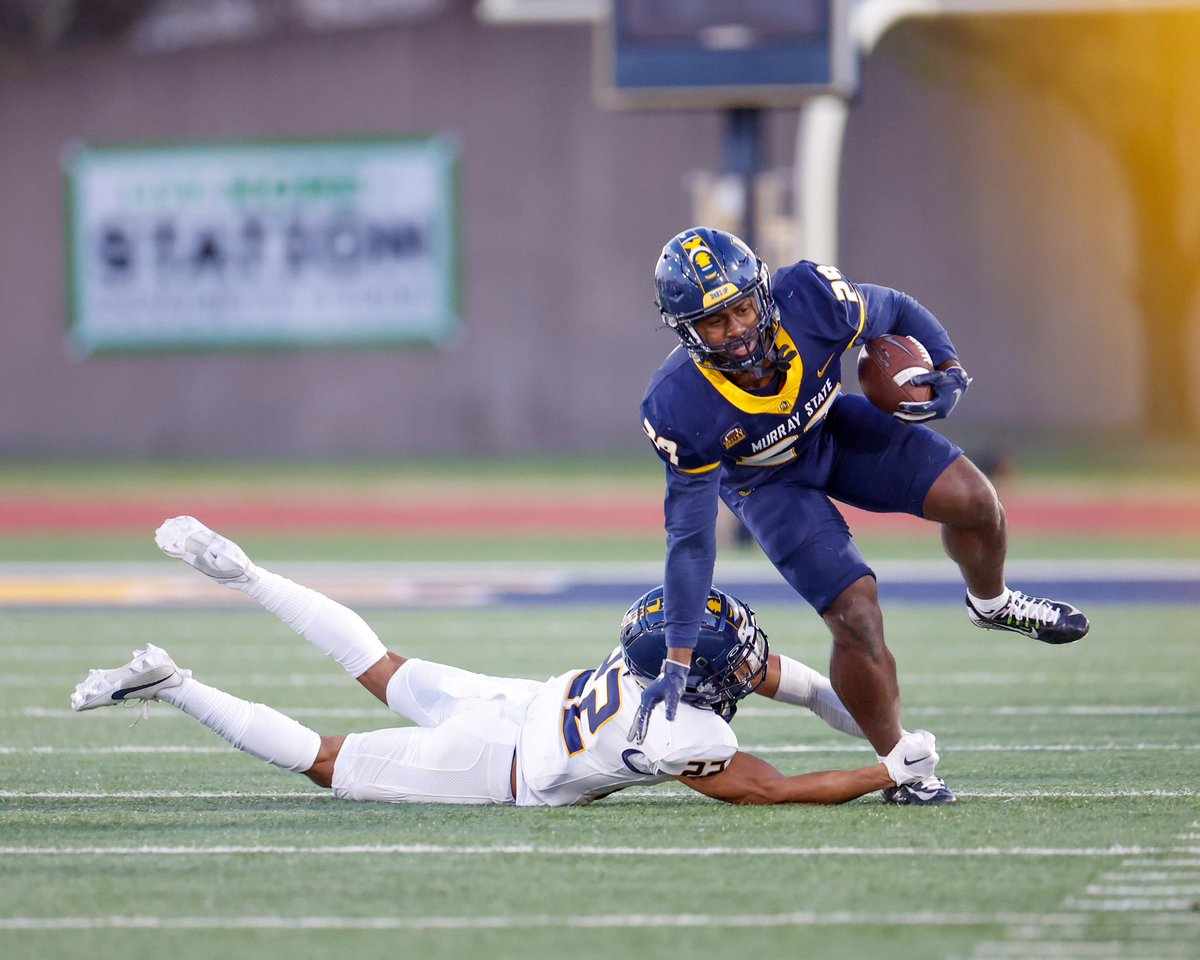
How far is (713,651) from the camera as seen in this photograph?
452 centimetres

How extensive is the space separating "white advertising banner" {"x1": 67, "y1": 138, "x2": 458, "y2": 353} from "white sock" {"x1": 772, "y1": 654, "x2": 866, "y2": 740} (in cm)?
1303

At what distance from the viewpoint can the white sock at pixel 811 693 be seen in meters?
5.06

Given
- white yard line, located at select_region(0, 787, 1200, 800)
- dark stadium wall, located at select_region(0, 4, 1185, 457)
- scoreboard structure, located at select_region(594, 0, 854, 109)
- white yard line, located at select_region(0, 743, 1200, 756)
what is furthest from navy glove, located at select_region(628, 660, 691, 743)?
dark stadium wall, located at select_region(0, 4, 1185, 457)

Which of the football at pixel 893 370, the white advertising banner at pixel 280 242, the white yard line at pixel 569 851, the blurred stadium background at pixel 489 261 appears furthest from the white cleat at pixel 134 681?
the white advertising banner at pixel 280 242

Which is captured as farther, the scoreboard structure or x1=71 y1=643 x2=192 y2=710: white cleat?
the scoreboard structure

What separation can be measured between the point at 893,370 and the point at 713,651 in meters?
0.95

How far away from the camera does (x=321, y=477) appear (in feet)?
54.4

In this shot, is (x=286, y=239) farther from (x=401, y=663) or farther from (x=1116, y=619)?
(x=401, y=663)

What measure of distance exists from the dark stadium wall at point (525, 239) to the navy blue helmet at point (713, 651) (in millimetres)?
12794

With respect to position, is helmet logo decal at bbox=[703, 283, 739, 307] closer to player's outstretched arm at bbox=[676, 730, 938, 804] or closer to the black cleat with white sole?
player's outstretched arm at bbox=[676, 730, 938, 804]

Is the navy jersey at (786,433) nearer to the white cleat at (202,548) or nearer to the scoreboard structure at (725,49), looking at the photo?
the white cleat at (202,548)

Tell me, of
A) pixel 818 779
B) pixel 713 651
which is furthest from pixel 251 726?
pixel 818 779

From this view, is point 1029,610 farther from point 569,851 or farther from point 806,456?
point 569,851

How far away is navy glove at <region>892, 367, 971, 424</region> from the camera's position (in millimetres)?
4734
